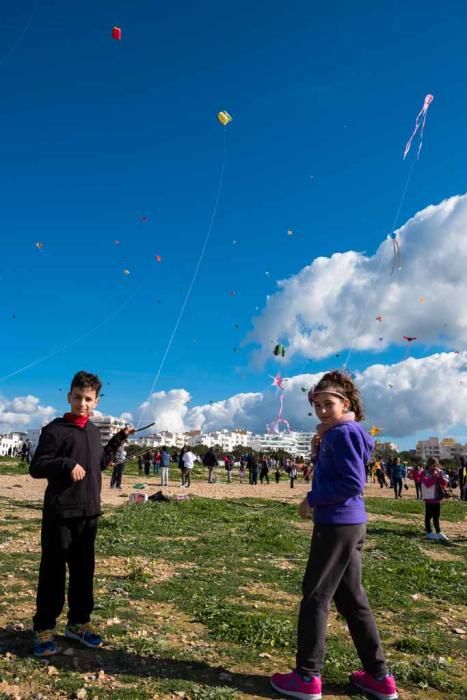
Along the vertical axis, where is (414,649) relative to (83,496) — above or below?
below

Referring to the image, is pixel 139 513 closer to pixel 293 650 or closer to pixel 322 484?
pixel 293 650

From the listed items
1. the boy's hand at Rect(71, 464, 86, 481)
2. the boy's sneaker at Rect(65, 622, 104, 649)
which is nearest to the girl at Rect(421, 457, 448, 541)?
the boy's sneaker at Rect(65, 622, 104, 649)

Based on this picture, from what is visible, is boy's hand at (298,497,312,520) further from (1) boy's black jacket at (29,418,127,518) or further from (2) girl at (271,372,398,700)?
(1) boy's black jacket at (29,418,127,518)

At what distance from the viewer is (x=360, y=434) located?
16.0 ft

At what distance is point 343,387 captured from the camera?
16.9 feet

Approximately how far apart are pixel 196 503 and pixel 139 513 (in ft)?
15.6

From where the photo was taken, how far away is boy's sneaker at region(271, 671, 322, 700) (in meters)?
4.55

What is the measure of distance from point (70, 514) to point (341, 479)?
2.63 metres

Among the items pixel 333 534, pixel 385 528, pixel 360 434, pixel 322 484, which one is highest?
pixel 360 434

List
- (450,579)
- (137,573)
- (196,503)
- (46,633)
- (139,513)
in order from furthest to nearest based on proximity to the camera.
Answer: (196,503) < (139,513) < (450,579) < (137,573) < (46,633)

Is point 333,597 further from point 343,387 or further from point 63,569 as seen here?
point 63,569

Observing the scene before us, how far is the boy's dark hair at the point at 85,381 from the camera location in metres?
5.70

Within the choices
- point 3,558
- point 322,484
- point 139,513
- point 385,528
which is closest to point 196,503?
point 139,513

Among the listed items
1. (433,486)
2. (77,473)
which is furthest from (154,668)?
(433,486)
